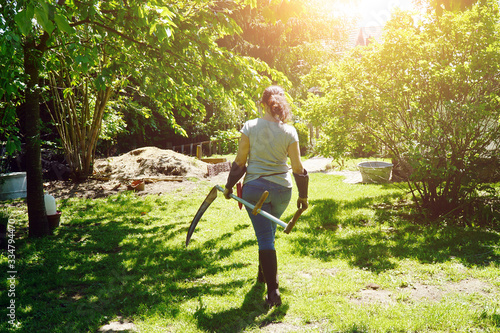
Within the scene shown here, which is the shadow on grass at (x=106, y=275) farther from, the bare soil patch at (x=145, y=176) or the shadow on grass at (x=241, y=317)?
the bare soil patch at (x=145, y=176)

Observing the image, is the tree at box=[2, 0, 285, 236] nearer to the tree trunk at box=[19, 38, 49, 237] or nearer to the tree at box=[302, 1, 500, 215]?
the tree trunk at box=[19, 38, 49, 237]

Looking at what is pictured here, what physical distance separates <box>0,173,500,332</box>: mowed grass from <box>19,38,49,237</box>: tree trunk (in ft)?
1.02

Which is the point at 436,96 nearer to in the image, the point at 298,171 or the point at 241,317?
the point at 298,171

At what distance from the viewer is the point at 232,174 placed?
3.58 m

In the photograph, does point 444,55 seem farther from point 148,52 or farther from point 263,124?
point 148,52

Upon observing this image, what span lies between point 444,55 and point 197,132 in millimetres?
14037

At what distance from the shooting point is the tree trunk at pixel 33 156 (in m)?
5.52

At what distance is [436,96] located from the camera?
611 centimetres

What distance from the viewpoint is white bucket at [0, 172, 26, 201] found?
829cm

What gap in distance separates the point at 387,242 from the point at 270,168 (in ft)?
9.29

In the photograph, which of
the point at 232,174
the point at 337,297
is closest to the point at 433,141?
the point at 337,297

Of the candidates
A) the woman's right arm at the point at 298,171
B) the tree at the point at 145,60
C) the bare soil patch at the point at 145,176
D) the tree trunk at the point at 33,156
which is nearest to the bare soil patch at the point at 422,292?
the woman's right arm at the point at 298,171

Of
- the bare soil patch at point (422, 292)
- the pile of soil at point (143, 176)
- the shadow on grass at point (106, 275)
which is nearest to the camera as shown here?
the shadow on grass at point (106, 275)

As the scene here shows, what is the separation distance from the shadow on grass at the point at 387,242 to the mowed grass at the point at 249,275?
0.02m
